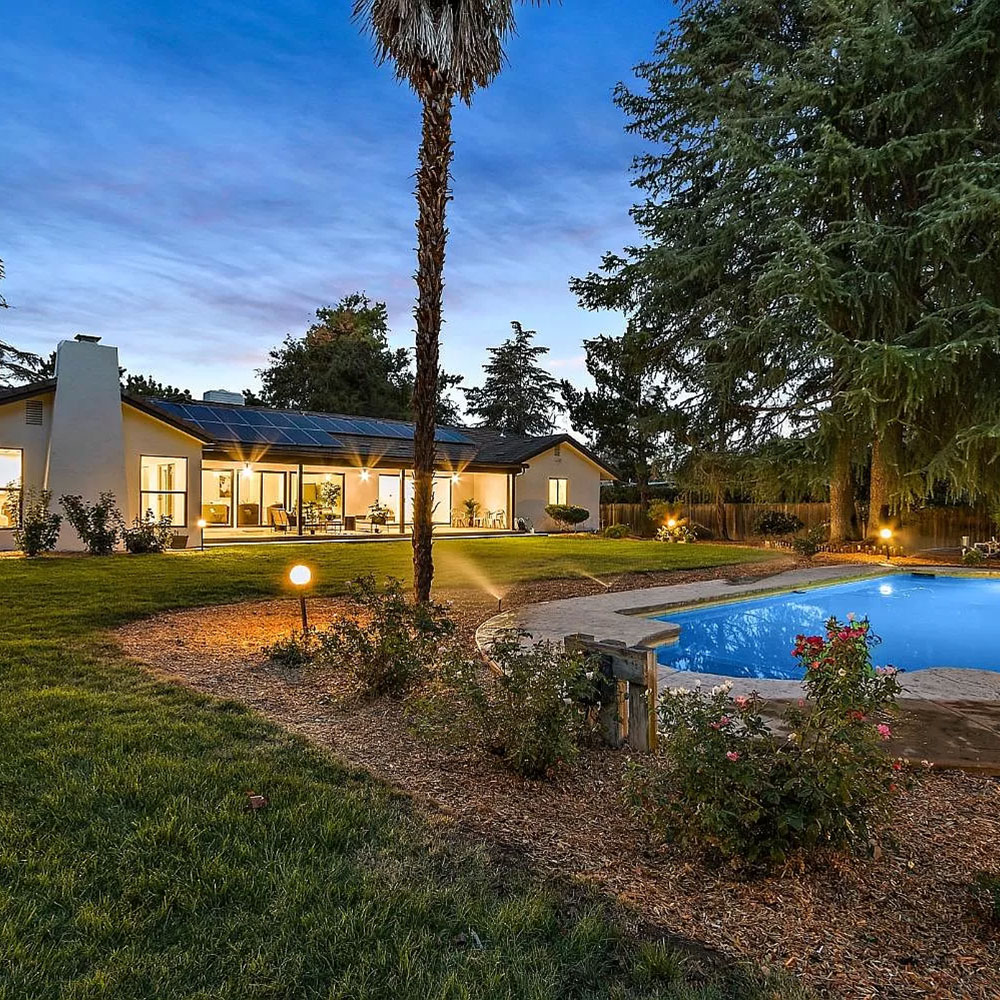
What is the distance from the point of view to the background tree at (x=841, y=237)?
14.6 metres

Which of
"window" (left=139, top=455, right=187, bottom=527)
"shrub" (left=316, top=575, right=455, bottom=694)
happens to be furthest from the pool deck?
"window" (left=139, top=455, right=187, bottom=527)

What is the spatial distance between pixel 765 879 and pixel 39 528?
15702mm

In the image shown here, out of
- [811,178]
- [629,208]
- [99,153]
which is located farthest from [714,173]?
[99,153]

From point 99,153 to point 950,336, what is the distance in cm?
2065

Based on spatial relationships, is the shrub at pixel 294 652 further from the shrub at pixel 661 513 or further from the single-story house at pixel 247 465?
the shrub at pixel 661 513

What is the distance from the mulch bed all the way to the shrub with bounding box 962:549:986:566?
1525 centimetres

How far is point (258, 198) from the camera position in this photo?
18.6m

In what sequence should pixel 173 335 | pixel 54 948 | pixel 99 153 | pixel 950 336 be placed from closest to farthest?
pixel 54 948 < pixel 950 336 < pixel 99 153 < pixel 173 335

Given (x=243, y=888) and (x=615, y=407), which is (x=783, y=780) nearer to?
→ (x=243, y=888)

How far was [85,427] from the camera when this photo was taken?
1582 cm

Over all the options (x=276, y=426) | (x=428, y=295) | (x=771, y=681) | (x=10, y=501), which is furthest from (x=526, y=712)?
(x=276, y=426)

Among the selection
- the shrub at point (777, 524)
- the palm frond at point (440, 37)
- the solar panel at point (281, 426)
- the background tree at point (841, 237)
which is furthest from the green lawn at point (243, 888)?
the shrub at point (777, 524)

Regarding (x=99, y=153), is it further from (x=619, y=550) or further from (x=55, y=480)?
(x=619, y=550)

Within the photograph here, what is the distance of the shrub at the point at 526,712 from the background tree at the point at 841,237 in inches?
496
